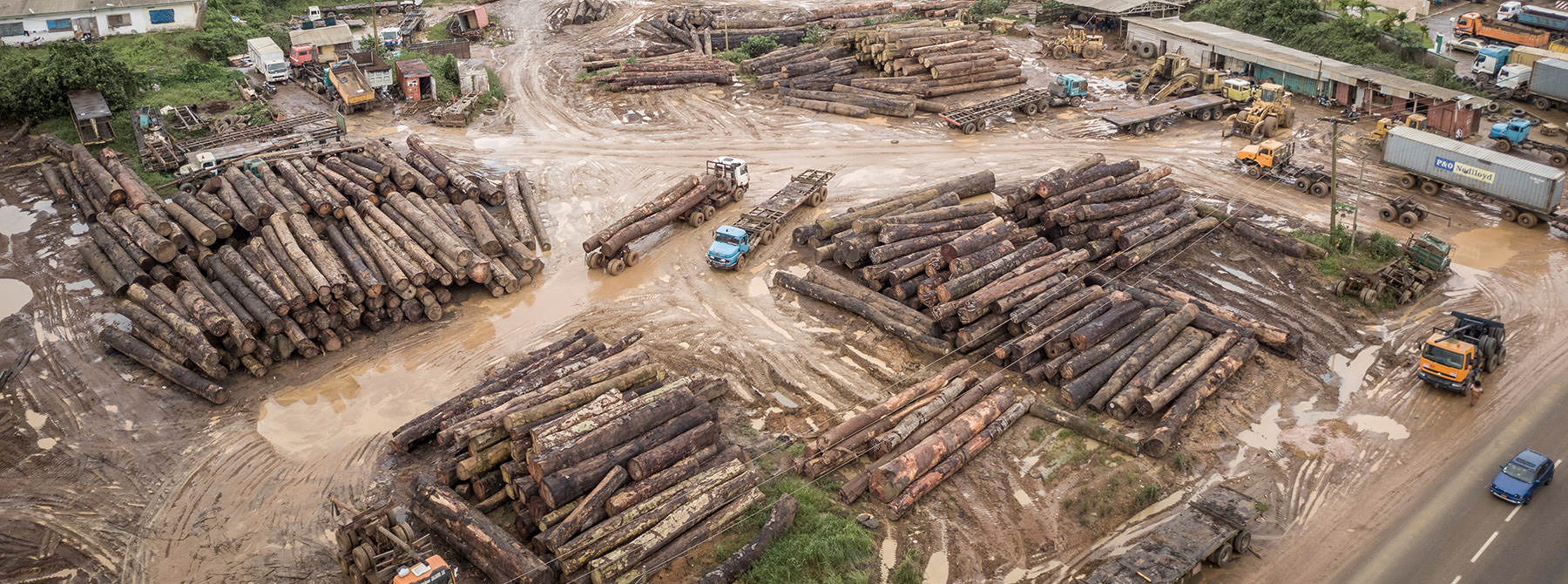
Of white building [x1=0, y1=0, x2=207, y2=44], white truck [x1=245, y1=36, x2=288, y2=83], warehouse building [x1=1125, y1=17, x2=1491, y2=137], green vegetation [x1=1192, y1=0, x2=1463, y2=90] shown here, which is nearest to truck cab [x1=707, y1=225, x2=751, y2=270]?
warehouse building [x1=1125, y1=17, x2=1491, y2=137]

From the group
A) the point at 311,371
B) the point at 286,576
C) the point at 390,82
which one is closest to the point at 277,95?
the point at 390,82

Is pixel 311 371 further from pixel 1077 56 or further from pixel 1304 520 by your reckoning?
pixel 1077 56

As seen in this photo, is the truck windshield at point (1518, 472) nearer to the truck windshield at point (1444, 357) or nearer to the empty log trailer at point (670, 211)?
the truck windshield at point (1444, 357)

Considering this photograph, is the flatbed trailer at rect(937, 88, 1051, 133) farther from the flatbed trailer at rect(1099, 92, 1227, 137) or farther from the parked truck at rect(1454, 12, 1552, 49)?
the parked truck at rect(1454, 12, 1552, 49)

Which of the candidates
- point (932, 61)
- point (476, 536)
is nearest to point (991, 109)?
point (932, 61)

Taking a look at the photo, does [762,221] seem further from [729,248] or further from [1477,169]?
[1477,169]

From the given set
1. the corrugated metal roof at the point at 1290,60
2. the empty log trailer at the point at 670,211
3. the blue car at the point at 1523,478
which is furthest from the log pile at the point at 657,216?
the corrugated metal roof at the point at 1290,60
